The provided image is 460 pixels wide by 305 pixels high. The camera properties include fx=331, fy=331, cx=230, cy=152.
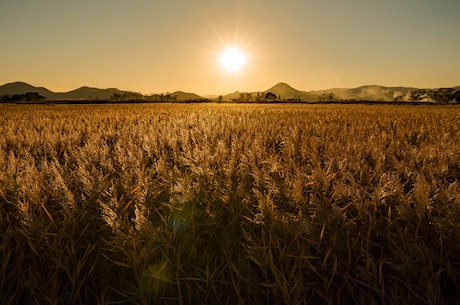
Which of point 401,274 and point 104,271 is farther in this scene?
point 104,271

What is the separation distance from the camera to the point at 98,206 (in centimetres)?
212

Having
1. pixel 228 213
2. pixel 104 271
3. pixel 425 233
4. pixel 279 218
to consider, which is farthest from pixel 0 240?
pixel 425 233

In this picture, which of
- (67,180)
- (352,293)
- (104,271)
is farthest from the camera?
(67,180)

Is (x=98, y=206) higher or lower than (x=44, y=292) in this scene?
higher

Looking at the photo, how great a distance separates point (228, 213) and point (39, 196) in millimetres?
1182

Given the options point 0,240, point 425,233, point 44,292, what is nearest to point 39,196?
point 0,240

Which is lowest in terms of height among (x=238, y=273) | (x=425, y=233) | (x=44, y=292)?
(x=44, y=292)

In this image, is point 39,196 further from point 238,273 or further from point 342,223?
point 342,223

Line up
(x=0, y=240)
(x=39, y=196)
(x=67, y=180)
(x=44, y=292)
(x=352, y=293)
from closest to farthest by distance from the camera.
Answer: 1. (x=352, y=293)
2. (x=44, y=292)
3. (x=0, y=240)
4. (x=39, y=196)
5. (x=67, y=180)

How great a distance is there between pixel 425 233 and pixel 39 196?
7.22ft

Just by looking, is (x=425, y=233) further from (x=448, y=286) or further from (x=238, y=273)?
(x=238, y=273)

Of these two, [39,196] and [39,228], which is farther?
[39,196]

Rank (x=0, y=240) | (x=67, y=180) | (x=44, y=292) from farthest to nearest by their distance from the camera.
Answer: (x=67, y=180)
(x=0, y=240)
(x=44, y=292)

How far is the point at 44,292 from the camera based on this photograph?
61.8 inches
